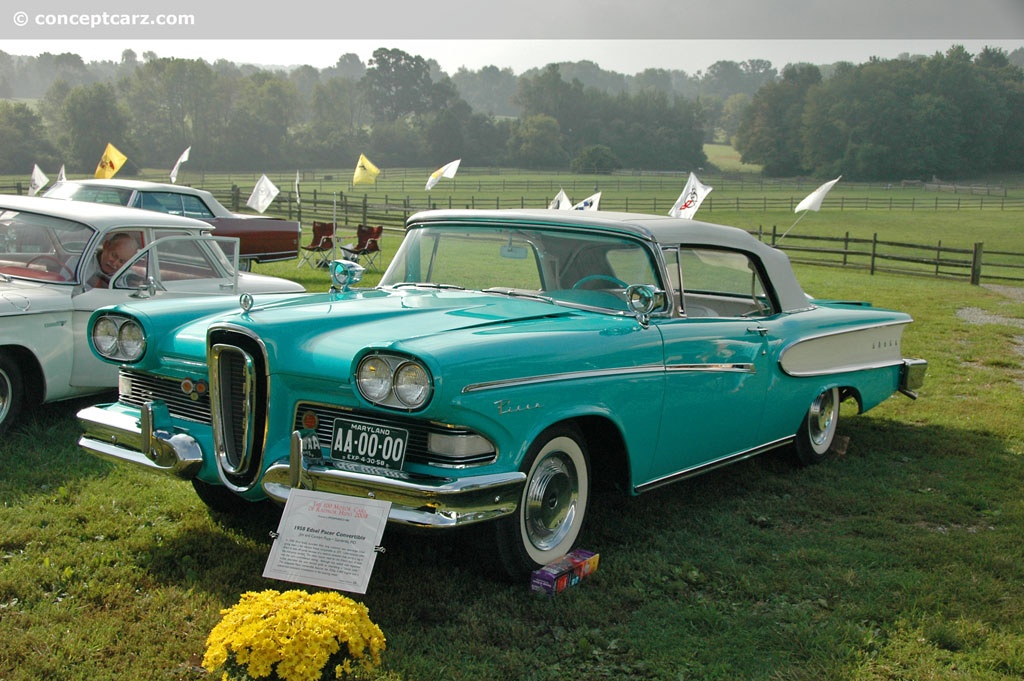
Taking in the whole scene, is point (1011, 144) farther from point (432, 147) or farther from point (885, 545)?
point (885, 545)

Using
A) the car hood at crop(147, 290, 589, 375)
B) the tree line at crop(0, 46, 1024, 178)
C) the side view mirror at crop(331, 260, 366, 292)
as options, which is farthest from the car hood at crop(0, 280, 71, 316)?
the tree line at crop(0, 46, 1024, 178)

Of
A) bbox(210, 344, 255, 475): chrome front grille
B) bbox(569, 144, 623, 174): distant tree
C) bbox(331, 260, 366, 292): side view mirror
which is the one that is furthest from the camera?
bbox(569, 144, 623, 174): distant tree

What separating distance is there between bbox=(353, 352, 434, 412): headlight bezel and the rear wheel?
11.4 feet

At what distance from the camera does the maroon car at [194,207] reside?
14.2 metres

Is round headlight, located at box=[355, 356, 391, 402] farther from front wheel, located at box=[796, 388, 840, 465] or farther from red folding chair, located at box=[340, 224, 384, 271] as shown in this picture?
red folding chair, located at box=[340, 224, 384, 271]

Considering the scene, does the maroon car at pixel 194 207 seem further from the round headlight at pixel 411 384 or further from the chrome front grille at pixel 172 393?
the round headlight at pixel 411 384

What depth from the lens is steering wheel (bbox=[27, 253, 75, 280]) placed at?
6.50 m

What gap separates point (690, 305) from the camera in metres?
5.09

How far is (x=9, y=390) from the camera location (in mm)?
5973

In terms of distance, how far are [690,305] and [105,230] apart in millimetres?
4205

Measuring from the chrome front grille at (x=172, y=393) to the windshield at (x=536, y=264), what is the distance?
4.56 ft

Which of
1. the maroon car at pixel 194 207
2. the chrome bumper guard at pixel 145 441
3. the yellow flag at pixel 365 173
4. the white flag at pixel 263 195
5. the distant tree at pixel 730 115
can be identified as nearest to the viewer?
the chrome bumper guard at pixel 145 441

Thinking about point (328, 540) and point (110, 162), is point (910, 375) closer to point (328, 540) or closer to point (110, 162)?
point (328, 540)

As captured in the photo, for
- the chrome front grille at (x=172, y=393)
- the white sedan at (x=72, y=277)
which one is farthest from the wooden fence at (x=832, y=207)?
the chrome front grille at (x=172, y=393)
